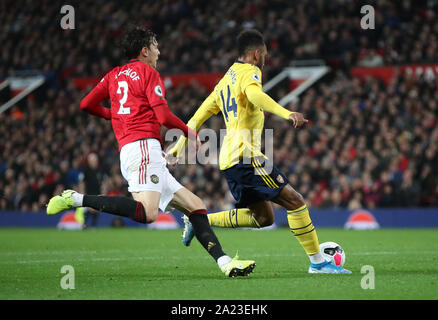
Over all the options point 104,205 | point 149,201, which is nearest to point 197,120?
point 149,201

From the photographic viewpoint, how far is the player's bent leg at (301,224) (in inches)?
275

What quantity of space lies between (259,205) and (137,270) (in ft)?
4.94

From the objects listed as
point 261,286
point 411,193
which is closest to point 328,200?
point 411,193

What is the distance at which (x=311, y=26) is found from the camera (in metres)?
22.8

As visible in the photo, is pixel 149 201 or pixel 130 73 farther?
pixel 130 73

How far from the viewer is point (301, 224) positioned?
7004 millimetres

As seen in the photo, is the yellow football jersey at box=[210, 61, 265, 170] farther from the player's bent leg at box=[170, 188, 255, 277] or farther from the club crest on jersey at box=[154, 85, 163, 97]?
the club crest on jersey at box=[154, 85, 163, 97]

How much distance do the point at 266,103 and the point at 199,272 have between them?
6.35 feet

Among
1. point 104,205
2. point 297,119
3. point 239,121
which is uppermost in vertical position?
point 239,121

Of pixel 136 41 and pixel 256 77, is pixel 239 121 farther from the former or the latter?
pixel 136 41

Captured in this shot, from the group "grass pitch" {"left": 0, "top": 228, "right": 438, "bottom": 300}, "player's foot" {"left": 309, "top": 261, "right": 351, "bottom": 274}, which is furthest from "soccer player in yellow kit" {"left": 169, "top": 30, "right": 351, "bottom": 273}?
"grass pitch" {"left": 0, "top": 228, "right": 438, "bottom": 300}

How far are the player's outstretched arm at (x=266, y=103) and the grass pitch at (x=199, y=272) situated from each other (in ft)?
4.75

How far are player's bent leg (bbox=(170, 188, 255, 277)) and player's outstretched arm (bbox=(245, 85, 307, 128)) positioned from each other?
111cm

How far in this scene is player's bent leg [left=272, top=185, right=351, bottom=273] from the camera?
697 cm
